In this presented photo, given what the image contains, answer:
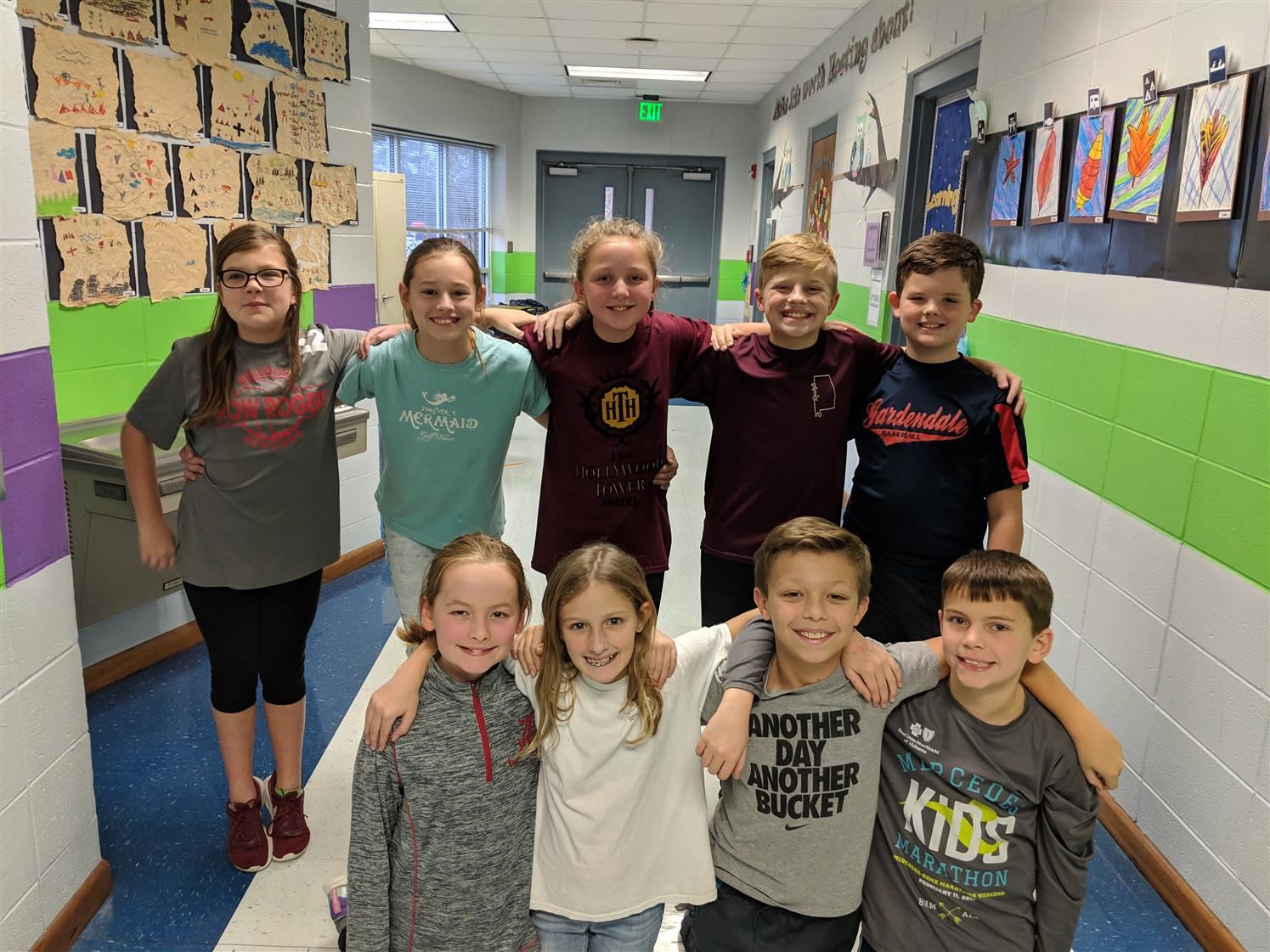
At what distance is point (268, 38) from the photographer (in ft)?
10.1

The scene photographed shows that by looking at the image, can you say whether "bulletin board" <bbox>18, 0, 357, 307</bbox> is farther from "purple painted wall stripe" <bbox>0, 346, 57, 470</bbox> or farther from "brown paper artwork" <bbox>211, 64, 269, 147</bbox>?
"purple painted wall stripe" <bbox>0, 346, 57, 470</bbox>

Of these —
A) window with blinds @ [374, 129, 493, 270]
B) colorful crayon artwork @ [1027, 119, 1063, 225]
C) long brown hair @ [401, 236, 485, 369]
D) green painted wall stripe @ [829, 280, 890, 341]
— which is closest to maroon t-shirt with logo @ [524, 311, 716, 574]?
long brown hair @ [401, 236, 485, 369]

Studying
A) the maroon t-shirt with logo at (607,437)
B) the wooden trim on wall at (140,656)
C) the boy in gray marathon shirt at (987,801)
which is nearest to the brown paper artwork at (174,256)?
the wooden trim on wall at (140,656)

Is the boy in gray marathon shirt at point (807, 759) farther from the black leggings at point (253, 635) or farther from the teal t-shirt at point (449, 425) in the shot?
the black leggings at point (253, 635)

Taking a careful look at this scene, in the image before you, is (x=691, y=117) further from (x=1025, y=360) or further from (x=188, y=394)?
(x=188, y=394)

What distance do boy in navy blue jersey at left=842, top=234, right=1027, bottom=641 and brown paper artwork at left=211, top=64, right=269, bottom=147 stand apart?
232 centimetres

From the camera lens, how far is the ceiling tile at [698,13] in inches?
207

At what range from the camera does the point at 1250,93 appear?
1.84 m

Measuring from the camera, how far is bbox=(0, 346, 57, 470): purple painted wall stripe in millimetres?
1600

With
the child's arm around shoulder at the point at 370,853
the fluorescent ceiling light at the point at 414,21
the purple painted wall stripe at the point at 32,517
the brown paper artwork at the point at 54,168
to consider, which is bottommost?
the child's arm around shoulder at the point at 370,853

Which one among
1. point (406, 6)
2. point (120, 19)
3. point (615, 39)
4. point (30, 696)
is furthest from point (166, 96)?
point (615, 39)

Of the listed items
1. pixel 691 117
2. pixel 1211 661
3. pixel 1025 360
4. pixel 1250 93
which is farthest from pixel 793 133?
pixel 1211 661

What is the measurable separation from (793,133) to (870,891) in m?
6.74

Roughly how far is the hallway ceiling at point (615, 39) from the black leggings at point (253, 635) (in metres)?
4.46
